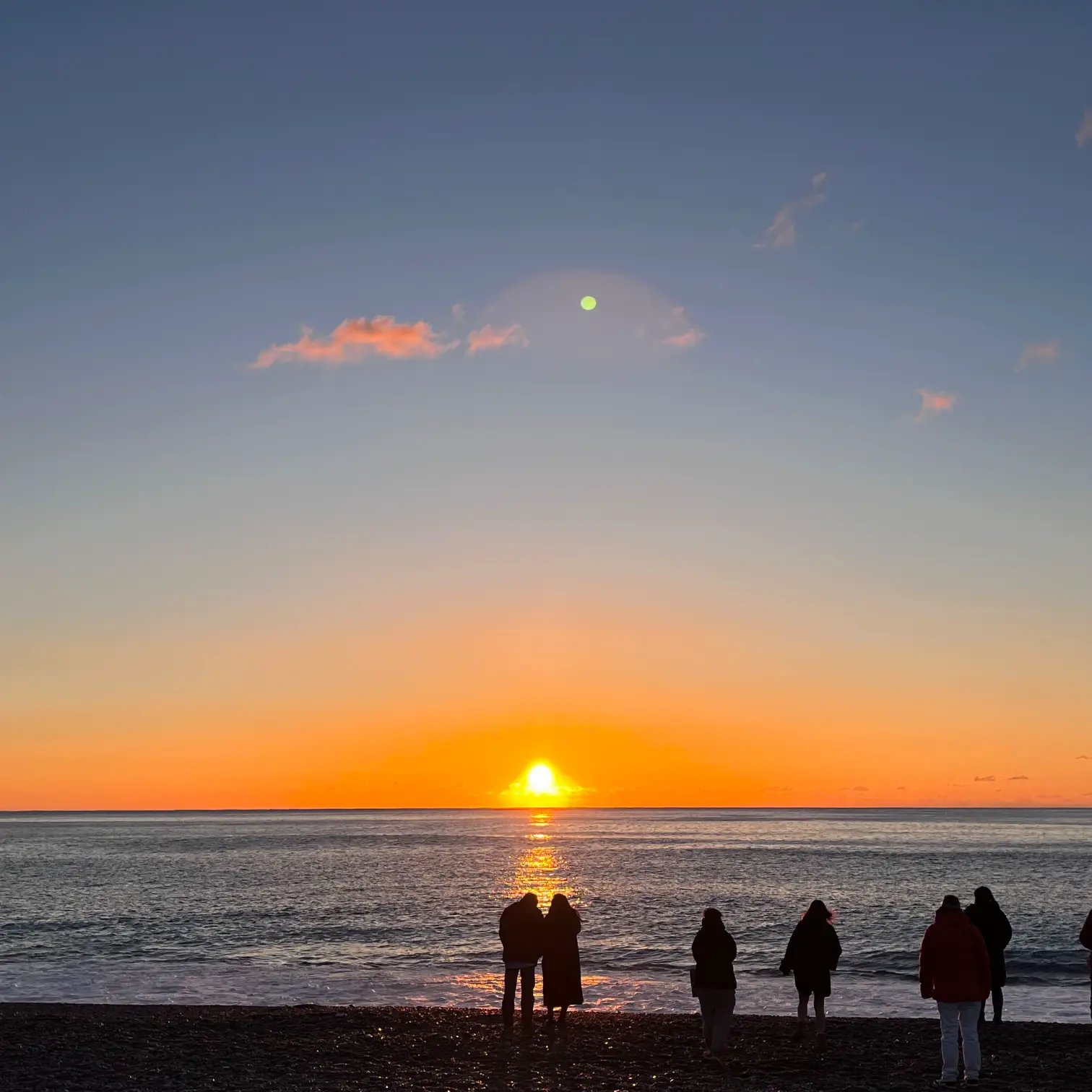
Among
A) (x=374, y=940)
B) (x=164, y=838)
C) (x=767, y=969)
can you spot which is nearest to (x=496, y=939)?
(x=374, y=940)

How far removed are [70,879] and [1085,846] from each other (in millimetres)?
103809

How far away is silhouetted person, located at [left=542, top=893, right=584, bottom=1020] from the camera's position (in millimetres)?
17500

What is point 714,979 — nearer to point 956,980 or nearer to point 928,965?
point 928,965

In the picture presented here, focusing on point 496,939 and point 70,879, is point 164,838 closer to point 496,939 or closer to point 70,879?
point 70,879

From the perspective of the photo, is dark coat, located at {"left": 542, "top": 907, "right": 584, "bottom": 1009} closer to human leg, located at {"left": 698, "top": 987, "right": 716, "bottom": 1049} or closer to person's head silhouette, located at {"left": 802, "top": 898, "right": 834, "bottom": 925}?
human leg, located at {"left": 698, "top": 987, "right": 716, "bottom": 1049}

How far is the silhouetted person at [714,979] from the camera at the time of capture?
16.1 meters

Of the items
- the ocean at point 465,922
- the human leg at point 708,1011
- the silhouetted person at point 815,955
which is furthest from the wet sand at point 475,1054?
the ocean at point 465,922

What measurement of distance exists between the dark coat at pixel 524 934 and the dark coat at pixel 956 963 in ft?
20.3

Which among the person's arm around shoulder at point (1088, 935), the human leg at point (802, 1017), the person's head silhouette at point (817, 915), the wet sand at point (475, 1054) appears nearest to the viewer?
the wet sand at point (475, 1054)

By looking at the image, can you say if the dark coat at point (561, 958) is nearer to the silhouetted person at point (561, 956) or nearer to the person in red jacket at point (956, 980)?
the silhouetted person at point (561, 956)

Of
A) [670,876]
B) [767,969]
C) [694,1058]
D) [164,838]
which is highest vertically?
[694,1058]

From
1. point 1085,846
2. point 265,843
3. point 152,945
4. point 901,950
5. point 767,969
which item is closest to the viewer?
point 767,969

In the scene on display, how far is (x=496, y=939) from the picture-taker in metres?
37.3

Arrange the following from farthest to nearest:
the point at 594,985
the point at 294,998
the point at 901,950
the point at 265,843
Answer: the point at 265,843 → the point at 901,950 → the point at 594,985 → the point at 294,998
